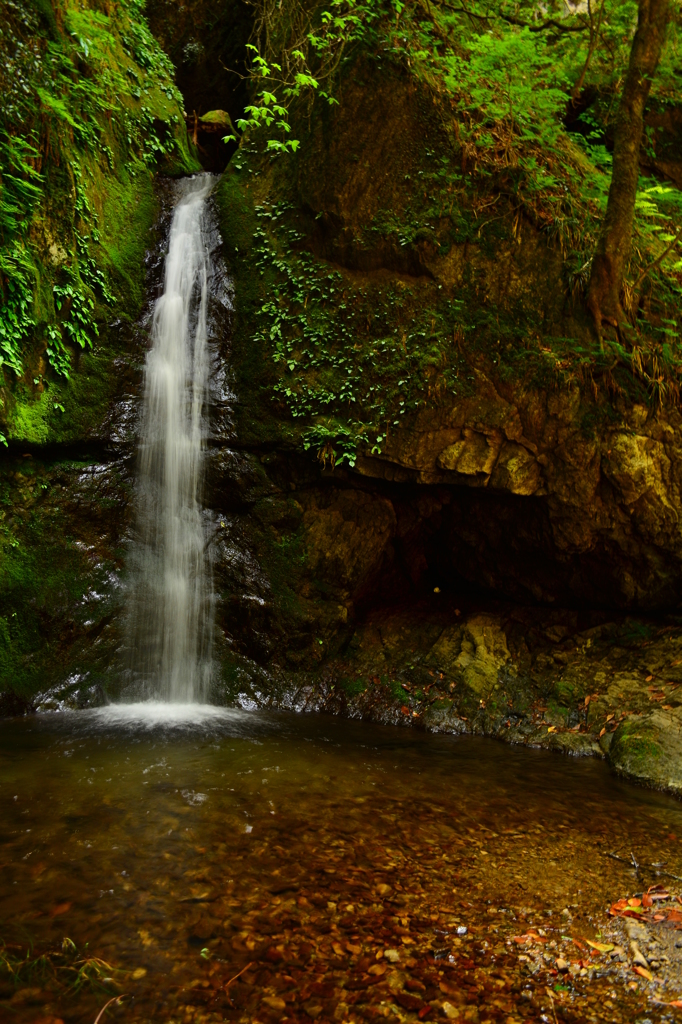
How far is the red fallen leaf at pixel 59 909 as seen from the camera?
10.0 ft

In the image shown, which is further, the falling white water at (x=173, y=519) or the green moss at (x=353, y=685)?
the green moss at (x=353, y=685)

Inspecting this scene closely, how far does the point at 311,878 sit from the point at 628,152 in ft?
25.8

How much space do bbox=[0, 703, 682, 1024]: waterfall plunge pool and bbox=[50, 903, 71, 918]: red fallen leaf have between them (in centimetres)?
1

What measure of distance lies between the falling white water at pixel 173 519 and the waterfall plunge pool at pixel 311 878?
134 centimetres

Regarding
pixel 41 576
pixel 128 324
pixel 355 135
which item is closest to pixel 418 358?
pixel 355 135

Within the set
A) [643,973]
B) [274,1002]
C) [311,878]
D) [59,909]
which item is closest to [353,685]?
[311,878]

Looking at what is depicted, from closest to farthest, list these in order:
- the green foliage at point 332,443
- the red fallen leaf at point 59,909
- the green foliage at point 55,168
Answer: the red fallen leaf at point 59,909 < the green foliage at point 55,168 < the green foliage at point 332,443

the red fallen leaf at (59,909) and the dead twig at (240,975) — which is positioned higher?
the red fallen leaf at (59,909)

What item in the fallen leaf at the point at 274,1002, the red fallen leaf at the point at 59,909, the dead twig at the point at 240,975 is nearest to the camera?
the fallen leaf at the point at 274,1002

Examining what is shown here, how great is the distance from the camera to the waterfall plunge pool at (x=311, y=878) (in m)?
2.67

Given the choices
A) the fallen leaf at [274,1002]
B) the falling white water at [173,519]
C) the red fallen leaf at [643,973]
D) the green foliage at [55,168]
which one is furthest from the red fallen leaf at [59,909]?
the green foliage at [55,168]

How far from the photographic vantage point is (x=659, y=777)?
18.2 feet

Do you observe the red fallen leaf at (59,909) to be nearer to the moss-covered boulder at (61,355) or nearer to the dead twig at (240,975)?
the dead twig at (240,975)

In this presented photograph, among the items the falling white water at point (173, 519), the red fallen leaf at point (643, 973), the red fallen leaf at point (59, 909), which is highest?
the falling white water at point (173, 519)
